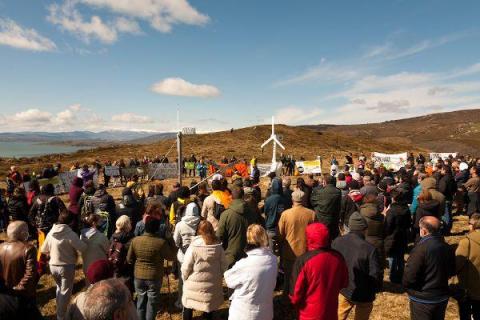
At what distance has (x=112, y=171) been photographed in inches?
965

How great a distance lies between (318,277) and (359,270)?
950 mm

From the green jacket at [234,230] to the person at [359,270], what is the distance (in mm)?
2058

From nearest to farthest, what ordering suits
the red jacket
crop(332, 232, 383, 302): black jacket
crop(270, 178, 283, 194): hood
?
the red jacket → crop(332, 232, 383, 302): black jacket → crop(270, 178, 283, 194): hood

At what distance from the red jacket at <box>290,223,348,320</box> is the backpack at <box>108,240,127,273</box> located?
3.04m

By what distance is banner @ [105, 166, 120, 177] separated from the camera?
24000 mm

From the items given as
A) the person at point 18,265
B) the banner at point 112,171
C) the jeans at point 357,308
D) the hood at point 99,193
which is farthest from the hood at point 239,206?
the banner at point 112,171

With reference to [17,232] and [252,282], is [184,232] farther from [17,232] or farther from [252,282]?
[17,232]

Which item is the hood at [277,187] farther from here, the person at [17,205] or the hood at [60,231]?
the person at [17,205]

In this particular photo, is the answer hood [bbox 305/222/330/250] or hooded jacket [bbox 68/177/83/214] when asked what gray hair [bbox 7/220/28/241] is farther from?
hooded jacket [bbox 68/177/83/214]

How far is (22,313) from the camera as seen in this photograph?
9.62 feet

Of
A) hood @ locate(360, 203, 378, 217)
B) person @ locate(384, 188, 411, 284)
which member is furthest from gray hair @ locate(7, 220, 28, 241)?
person @ locate(384, 188, 411, 284)

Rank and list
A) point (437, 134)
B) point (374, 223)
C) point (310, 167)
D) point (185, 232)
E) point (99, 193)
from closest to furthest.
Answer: point (185, 232), point (374, 223), point (99, 193), point (310, 167), point (437, 134)

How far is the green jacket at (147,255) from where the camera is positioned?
5375 mm

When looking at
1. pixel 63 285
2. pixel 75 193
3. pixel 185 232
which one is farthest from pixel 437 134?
pixel 63 285
